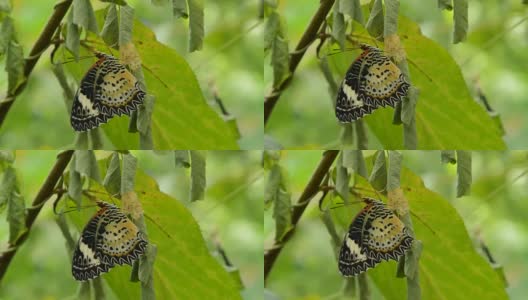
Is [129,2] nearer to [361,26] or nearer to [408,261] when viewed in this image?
[361,26]

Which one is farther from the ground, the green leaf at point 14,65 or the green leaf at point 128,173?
the green leaf at point 14,65

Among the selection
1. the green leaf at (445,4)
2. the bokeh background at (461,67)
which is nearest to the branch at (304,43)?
the bokeh background at (461,67)

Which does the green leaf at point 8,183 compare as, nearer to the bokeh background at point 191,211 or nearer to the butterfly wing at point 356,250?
the bokeh background at point 191,211

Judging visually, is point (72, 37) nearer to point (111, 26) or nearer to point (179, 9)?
point (111, 26)

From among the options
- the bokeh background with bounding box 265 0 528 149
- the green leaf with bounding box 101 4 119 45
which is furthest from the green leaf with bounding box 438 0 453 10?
the green leaf with bounding box 101 4 119 45

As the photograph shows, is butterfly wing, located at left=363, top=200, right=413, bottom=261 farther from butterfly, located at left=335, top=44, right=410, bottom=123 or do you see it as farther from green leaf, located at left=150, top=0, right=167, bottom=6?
green leaf, located at left=150, top=0, right=167, bottom=6

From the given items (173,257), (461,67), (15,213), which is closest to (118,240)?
(173,257)

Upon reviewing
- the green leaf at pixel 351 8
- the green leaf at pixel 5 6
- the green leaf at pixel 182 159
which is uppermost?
the green leaf at pixel 5 6
